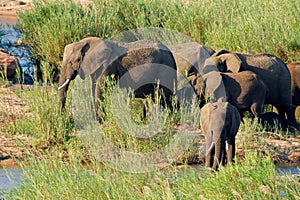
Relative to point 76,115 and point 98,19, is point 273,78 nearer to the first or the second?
point 76,115

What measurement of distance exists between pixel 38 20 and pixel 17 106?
372 cm

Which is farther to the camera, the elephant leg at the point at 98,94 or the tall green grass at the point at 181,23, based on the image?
the tall green grass at the point at 181,23

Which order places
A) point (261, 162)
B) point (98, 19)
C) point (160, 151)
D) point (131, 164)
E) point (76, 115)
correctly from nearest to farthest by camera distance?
point (261, 162), point (131, 164), point (160, 151), point (76, 115), point (98, 19)

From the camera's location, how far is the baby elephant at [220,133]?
8.99m

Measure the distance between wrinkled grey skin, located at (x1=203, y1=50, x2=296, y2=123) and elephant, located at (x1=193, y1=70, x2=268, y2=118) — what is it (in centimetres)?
42

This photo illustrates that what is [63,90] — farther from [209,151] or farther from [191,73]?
[209,151]

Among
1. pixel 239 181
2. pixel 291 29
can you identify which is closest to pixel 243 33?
pixel 291 29

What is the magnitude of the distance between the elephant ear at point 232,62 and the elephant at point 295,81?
90 centimetres

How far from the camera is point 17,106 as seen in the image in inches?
471

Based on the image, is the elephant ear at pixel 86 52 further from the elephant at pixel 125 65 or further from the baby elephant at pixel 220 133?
the baby elephant at pixel 220 133

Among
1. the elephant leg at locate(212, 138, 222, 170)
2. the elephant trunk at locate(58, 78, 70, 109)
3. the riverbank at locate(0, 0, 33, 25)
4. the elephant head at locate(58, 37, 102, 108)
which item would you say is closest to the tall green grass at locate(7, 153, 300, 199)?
the elephant leg at locate(212, 138, 222, 170)

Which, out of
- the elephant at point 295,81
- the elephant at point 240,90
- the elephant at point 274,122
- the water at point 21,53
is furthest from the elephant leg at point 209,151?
the water at point 21,53

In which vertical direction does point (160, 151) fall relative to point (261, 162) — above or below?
below

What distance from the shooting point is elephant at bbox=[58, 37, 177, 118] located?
449 inches
